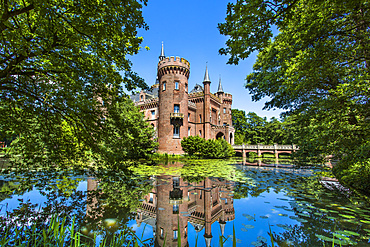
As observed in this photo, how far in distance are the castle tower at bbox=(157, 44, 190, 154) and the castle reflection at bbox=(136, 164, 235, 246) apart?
16.8m

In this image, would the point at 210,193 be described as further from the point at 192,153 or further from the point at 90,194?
the point at 192,153

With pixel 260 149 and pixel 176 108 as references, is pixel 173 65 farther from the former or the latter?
pixel 260 149

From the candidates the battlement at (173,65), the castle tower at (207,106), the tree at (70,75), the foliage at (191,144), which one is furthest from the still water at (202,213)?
the castle tower at (207,106)

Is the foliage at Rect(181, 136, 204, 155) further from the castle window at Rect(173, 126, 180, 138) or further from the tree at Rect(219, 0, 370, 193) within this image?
the tree at Rect(219, 0, 370, 193)

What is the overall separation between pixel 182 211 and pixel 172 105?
19.9m

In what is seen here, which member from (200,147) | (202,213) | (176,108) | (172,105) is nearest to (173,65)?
(172,105)

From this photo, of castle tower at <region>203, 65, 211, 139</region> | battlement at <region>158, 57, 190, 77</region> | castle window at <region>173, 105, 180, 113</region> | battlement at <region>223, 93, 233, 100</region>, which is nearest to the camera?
battlement at <region>158, 57, 190, 77</region>

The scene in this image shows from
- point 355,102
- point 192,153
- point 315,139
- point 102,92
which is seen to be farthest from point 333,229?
point 192,153

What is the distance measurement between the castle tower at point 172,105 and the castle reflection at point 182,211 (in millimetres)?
16835

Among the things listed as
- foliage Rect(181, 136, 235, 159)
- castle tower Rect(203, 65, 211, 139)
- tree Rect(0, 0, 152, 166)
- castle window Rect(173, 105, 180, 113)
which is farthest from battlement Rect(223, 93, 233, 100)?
tree Rect(0, 0, 152, 166)

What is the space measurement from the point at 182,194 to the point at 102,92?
418 centimetres

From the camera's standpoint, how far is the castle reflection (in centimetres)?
369

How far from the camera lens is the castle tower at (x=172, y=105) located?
23.5 meters

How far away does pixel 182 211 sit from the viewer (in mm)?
4555
